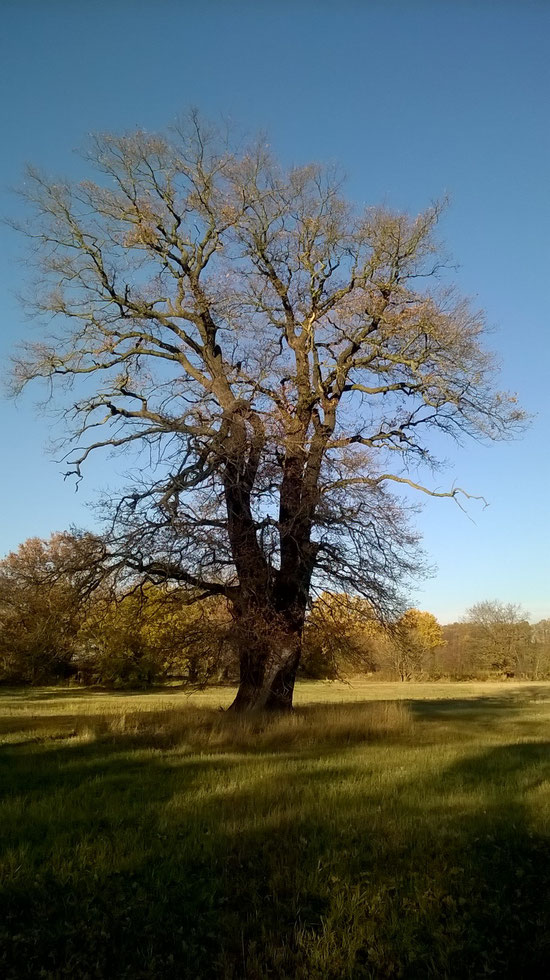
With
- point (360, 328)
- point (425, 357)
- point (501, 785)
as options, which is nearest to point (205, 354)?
point (360, 328)

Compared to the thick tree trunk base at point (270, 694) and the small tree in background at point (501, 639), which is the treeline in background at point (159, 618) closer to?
the thick tree trunk base at point (270, 694)

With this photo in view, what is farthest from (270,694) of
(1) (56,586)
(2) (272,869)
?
(2) (272,869)

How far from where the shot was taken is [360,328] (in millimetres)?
16984

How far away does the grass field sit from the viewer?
356 centimetres

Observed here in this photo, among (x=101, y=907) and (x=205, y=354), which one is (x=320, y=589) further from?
(x=101, y=907)

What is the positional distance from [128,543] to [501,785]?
Answer: 29.5 feet

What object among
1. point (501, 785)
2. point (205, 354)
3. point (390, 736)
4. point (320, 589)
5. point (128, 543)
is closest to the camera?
point (501, 785)

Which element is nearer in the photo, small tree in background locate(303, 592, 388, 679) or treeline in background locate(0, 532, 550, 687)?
treeline in background locate(0, 532, 550, 687)

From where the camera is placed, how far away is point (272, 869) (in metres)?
4.69

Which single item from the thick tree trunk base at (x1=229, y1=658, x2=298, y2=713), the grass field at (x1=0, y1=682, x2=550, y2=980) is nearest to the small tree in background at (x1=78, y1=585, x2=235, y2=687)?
the thick tree trunk base at (x1=229, y1=658, x2=298, y2=713)

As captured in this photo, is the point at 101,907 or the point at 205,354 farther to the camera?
the point at 205,354

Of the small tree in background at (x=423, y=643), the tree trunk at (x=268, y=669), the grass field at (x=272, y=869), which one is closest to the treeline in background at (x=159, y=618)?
the tree trunk at (x=268, y=669)

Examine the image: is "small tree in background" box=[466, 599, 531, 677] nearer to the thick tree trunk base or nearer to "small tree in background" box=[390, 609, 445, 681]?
"small tree in background" box=[390, 609, 445, 681]

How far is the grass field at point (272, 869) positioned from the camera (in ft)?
11.7
